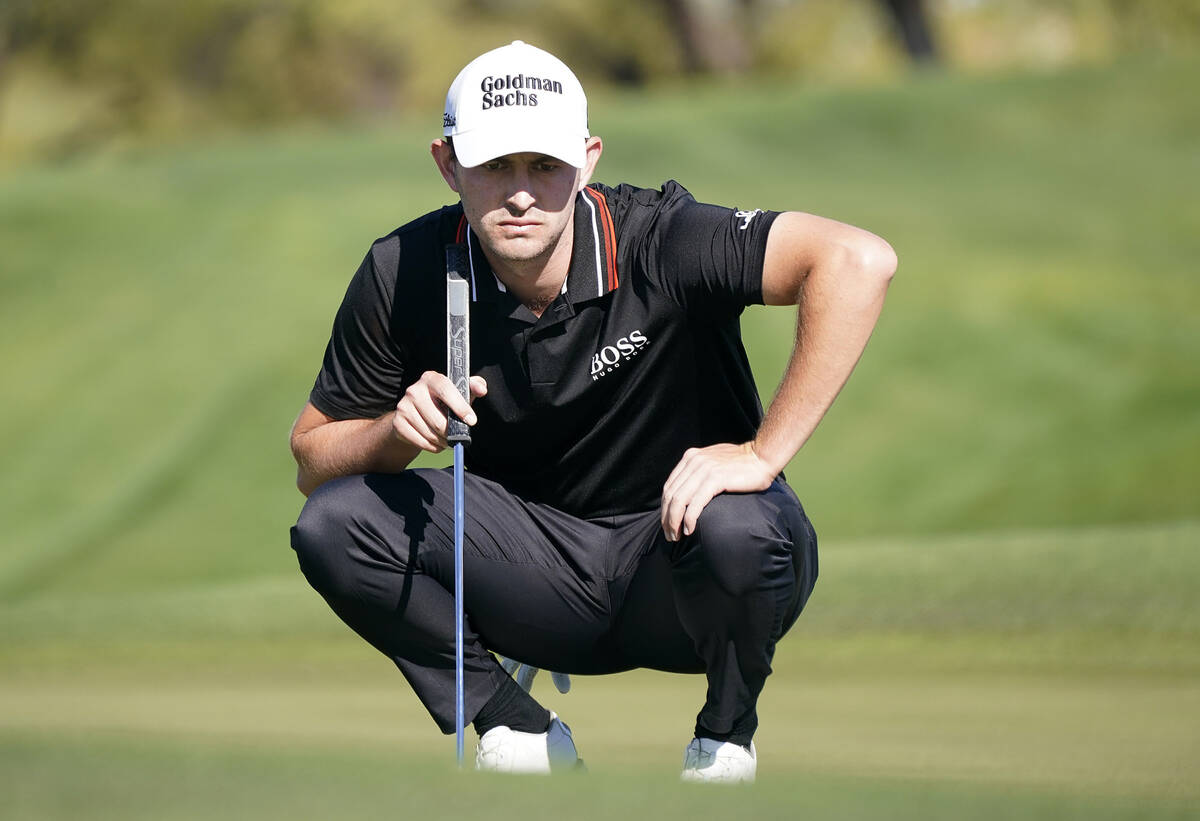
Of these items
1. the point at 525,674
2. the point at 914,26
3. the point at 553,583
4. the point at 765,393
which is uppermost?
the point at 914,26

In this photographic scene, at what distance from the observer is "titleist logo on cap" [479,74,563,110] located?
272 cm

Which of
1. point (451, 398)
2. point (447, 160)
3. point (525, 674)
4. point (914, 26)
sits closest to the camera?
point (451, 398)

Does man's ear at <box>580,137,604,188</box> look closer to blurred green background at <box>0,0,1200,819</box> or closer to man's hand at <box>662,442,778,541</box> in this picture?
man's hand at <box>662,442,778,541</box>

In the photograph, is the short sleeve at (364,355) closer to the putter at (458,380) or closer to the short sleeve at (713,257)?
the putter at (458,380)

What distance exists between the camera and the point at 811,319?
2.78m

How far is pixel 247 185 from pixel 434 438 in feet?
30.6

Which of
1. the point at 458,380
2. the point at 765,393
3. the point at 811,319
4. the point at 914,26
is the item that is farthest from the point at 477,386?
the point at 914,26

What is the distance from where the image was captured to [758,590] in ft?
8.65

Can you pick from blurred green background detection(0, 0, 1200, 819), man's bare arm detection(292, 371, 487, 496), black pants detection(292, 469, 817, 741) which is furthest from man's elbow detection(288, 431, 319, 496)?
blurred green background detection(0, 0, 1200, 819)

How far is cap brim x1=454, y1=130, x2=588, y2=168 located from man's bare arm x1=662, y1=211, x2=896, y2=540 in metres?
0.36

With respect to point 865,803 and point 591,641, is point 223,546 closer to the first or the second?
point 591,641

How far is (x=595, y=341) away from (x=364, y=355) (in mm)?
395

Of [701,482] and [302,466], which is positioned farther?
[302,466]

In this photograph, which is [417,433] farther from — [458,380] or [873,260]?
[873,260]
